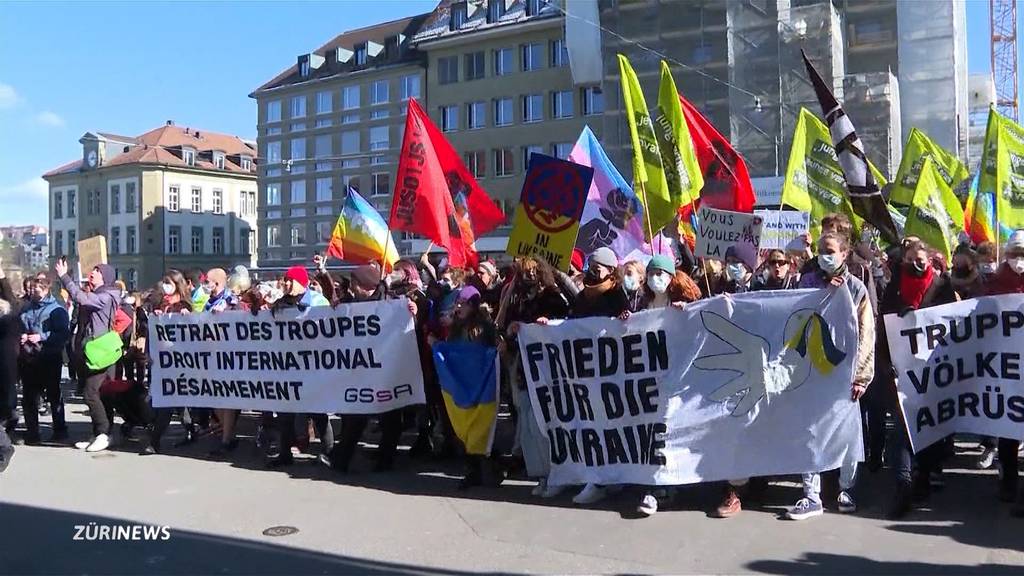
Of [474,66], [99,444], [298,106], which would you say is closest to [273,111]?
[298,106]

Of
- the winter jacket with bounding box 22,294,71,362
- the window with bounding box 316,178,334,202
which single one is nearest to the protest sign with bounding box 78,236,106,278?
the winter jacket with bounding box 22,294,71,362

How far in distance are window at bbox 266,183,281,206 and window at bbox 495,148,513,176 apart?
18.2 metres

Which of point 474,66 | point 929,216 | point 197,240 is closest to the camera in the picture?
point 929,216

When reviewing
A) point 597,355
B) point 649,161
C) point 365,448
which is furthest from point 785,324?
point 365,448

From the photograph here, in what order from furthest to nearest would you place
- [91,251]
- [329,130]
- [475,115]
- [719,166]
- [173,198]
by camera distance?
[173,198] < [329,130] < [475,115] < [91,251] < [719,166]

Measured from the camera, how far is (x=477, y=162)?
47125 millimetres

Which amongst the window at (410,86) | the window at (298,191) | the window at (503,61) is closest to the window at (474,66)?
the window at (503,61)

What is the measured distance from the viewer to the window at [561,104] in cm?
4381

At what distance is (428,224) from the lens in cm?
902

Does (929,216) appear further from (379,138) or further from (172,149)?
(172,149)

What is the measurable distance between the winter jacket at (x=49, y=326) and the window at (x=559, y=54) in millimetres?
36835

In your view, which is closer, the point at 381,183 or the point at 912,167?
the point at 912,167

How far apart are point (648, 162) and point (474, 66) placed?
1635 inches

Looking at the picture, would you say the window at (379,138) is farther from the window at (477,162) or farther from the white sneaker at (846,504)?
the white sneaker at (846,504)
